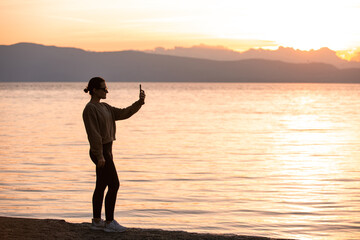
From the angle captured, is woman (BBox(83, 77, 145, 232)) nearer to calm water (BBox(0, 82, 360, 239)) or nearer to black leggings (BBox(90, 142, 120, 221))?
black leggings (BBox(90, 142, 120, 221))

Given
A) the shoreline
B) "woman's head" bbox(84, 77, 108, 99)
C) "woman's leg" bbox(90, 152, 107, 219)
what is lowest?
the shoreline

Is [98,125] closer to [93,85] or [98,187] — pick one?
[93,85]

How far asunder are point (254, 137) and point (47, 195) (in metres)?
17.3

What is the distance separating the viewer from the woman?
23.1 ft

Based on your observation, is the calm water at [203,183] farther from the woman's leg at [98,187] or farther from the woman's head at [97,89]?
the woman's head at [97,89]

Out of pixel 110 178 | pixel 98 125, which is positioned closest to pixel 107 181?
pixel 110 178

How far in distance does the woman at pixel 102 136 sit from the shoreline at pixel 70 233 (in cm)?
22

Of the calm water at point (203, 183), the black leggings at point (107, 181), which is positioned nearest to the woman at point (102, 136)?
the black leggings at point (107, 181)

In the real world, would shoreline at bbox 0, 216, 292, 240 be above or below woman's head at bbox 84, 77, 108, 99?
below

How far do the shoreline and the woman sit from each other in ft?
0.73

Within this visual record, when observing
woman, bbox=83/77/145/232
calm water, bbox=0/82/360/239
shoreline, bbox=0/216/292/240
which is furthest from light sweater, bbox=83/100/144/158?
calm water, bbox=0/82/360/239

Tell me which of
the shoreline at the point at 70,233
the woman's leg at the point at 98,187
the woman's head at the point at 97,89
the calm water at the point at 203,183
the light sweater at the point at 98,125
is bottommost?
the calm water at the point at 203,183

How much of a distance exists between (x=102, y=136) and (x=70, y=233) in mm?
1242

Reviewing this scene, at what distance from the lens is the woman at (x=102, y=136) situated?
7.03m
